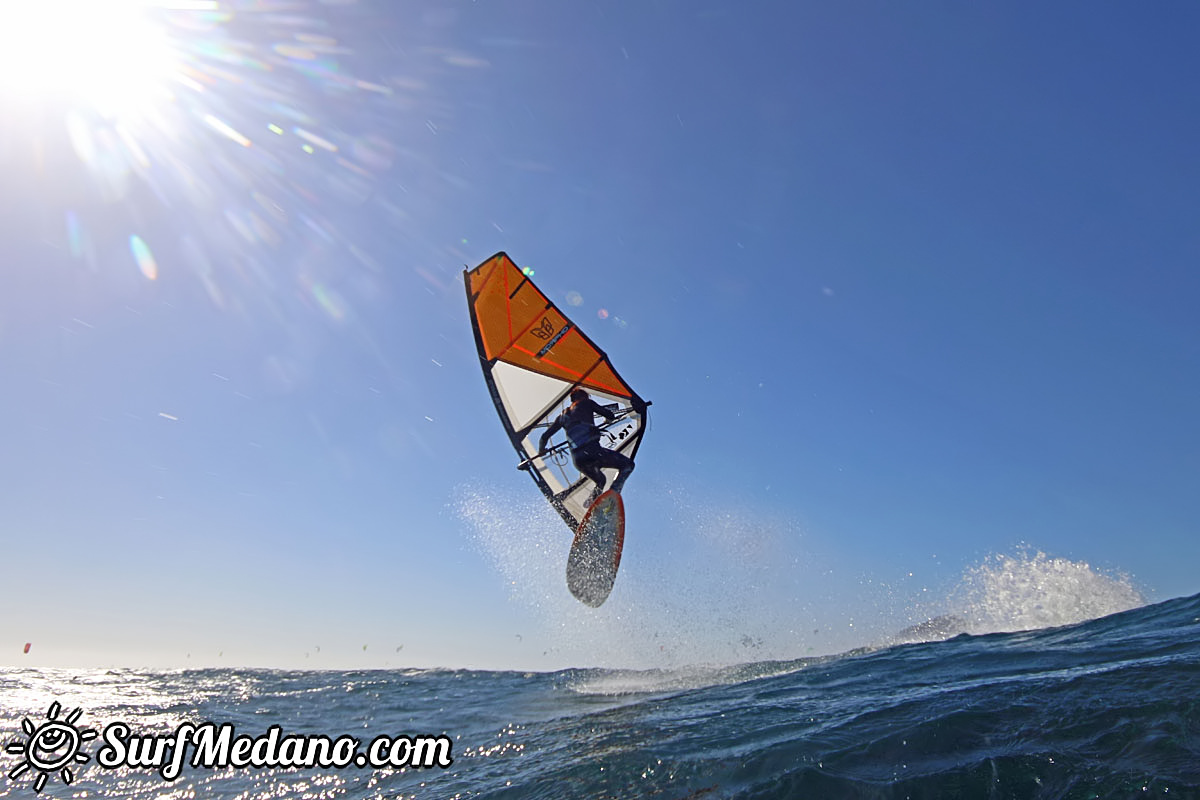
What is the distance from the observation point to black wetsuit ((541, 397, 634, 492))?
12.5 metres

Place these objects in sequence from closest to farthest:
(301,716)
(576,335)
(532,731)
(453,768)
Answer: (453,768)
(532,731)
(301,716)
(576,335)

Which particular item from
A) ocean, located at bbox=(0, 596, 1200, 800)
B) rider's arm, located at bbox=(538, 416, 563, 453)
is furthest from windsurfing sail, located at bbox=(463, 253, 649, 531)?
ocean, located at bbox=(0, 596, 1200, 800)

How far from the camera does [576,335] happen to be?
1445 cm

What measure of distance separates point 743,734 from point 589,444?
679 centimetres

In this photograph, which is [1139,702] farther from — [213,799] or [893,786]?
[213,799]

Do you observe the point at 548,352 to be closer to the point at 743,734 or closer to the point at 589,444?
the point at 589,444

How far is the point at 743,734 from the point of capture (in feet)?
21.1

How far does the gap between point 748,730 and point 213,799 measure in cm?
585

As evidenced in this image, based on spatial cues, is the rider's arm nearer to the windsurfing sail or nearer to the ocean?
the windsurfing sail

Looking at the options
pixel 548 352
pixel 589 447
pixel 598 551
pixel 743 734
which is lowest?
pixel 743 734

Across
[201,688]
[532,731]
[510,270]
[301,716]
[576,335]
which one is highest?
[510,270]

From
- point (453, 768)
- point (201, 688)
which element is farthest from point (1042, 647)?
point (201, 688)

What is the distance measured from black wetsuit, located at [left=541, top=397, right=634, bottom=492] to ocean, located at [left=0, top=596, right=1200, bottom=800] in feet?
13.9

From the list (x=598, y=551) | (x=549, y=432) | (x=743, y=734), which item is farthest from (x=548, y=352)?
(x=743, y=734)
